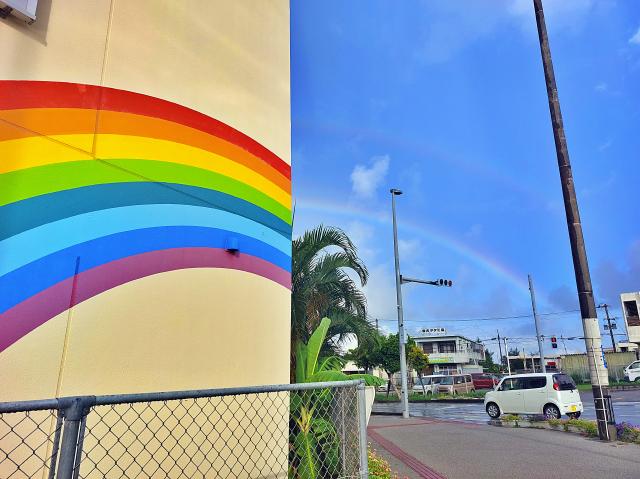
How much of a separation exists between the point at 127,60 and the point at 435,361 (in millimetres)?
68690

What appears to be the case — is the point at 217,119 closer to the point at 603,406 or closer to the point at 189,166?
the point at 189,166

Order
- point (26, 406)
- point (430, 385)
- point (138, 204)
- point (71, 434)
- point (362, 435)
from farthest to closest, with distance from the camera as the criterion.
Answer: point (430, 385) → point (138, 204) → point (362, 435) → point (71, 434) → point (26, 406)

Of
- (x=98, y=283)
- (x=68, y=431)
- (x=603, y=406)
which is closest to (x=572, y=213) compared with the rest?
(x=603, y=406)

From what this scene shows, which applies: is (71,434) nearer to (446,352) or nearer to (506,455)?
(506,455)

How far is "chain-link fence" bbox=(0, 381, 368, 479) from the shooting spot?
218cm

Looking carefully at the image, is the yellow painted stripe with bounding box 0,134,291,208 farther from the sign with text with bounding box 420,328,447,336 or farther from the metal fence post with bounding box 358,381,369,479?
the sign with text with bounding box 420,328,447,336

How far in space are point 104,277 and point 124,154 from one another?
3.51ft

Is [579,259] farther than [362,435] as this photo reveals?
Yes

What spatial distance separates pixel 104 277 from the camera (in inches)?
135

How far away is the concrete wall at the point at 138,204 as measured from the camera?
10.1ft

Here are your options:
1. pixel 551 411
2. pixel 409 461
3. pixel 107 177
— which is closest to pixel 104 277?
pixel 107 177

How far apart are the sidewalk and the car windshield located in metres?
3.03

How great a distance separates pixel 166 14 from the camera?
4348mm

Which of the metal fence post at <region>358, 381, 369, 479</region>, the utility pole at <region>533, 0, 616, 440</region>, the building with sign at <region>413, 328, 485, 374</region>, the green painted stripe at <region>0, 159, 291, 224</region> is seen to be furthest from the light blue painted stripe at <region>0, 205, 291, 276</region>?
the building with sign at <region>413, 328, 485, 374</region>
